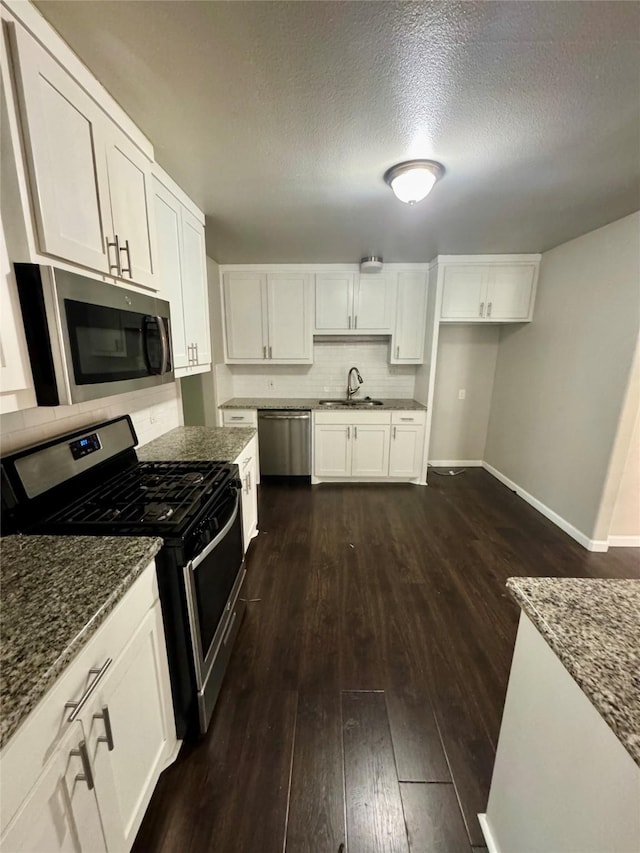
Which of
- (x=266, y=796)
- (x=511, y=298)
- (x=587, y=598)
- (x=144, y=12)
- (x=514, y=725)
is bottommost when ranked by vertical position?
(x=266, y=796)

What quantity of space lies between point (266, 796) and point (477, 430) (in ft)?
13.3

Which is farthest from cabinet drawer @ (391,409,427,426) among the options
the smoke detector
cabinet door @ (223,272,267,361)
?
cabinet door @ (223,272,267,361)

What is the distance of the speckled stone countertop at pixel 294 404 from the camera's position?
368 cm

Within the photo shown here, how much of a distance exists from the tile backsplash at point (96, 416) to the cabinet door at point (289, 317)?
1482mm

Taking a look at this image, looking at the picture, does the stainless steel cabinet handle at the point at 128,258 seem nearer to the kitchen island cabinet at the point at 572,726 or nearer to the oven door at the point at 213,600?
the oven door at the point at 213,600

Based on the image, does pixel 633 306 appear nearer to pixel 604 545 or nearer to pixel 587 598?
pixel 604 545

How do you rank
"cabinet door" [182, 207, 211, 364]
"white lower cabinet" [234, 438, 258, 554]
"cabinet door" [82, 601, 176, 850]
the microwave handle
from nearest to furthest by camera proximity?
"cabinet door" [82, 601, 176, 850], the microwave handle, "cabinet door" [182, 207, 211, 364], "white lower cabinet" [234, 438, 258, 554]

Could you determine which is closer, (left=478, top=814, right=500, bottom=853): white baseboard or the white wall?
(left=478, top=814, right=500, bottom=853): white baseboard

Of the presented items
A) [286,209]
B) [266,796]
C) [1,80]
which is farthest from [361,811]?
[286,209]

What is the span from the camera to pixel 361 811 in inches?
45.1

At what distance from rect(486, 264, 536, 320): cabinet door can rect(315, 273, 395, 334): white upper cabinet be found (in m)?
1.02

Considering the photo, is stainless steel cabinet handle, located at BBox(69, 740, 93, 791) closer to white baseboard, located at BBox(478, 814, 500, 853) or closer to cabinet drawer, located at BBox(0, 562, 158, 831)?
cabinet drawer, located at BBox(0, 562, 158, 831)

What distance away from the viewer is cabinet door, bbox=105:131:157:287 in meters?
1.32

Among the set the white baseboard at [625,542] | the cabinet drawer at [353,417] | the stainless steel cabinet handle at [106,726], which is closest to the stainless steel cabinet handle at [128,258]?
the stainless steel cabinet handle at [106,726]
